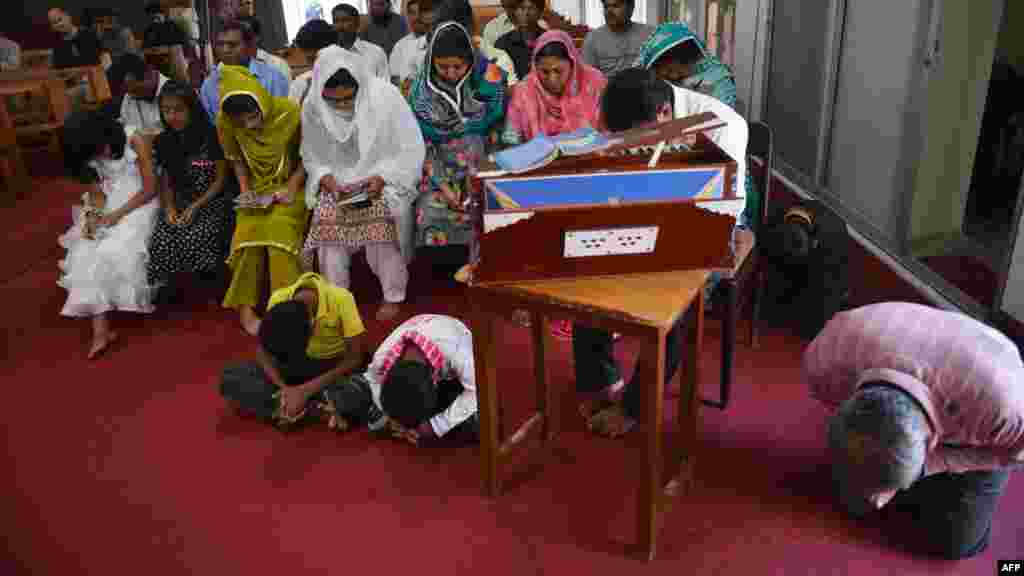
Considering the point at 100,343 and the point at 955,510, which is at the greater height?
the point at 955,510

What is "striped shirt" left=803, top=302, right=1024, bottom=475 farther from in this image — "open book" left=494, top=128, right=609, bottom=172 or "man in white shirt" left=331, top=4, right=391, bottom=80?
"man in white shirt" left=331, top=4, right=391, bottom=80

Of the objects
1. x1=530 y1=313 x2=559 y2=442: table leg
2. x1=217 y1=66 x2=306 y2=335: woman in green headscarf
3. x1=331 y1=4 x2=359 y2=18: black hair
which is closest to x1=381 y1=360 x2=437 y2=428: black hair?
x1=530 y1=313 x2=559 y2=442: table leg

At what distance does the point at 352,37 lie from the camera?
15.5ft

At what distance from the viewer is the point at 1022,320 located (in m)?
2.34

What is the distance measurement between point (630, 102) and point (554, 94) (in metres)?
1.26

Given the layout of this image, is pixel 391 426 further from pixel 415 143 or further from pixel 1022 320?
pixel 1022 320

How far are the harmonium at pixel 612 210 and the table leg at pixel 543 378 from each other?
1.80 feet

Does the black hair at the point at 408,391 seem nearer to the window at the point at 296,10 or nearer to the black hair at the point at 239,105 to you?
the black hair at the point at 239,105

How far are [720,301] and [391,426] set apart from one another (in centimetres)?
115

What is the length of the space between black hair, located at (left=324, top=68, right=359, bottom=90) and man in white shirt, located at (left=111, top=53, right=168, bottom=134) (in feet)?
3.17

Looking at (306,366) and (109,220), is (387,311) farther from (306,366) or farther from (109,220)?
(109,220)

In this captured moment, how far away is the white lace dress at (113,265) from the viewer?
331 centimetres

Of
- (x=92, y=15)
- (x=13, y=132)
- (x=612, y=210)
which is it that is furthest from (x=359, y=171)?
(x=92, y=15)

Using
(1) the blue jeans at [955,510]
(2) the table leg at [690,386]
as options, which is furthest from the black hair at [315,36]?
(1) the blue jeans at [955,510]
